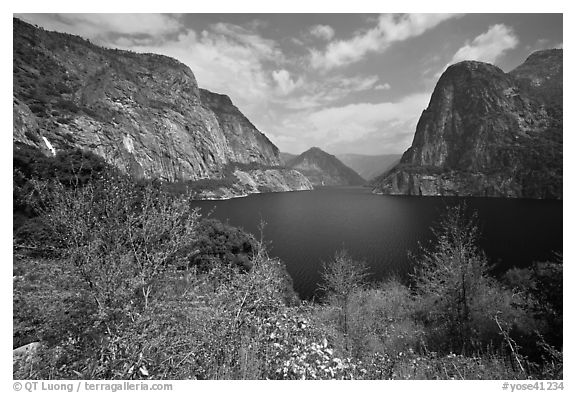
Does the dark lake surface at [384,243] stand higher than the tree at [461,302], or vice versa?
the tree at [461,302]

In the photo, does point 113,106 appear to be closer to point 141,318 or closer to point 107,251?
point 107,251

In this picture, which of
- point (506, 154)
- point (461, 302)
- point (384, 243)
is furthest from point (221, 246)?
point (506, 154)

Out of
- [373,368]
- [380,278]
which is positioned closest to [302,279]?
[380,278]

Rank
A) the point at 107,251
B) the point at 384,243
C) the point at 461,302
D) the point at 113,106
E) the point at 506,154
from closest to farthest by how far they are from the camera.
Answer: the point at 107,251 → the point at 461,302 → the point at 384,243 → the point at 113,106 → the point at 506,154

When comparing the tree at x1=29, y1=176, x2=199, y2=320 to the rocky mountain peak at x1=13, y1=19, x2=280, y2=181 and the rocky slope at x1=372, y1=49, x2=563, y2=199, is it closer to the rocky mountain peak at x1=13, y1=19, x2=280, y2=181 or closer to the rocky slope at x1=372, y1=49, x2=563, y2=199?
the rocky mountain peak at x1=13, y1=19, x2=280, y2=181

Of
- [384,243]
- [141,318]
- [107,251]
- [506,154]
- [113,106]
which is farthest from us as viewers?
[506,154]

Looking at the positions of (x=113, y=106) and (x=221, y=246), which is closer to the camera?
(x=221, y=246)

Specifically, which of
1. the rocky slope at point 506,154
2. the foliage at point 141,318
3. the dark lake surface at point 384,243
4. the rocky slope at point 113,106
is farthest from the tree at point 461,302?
the rocky slope at point 506,154

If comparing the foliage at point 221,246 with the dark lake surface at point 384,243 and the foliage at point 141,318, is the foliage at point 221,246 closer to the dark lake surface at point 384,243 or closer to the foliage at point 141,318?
the dark lake surface at point 384,243

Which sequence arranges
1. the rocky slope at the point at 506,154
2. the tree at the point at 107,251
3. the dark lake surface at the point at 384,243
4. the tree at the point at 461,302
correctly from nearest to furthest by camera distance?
the tree at the point at 107,251 < the tree at the point at 461,302 < the dark lake surface at the point at 384,243 < the rocky slope at the point at 506,154
